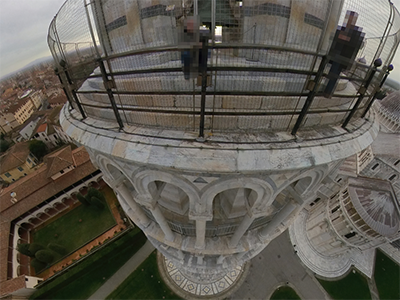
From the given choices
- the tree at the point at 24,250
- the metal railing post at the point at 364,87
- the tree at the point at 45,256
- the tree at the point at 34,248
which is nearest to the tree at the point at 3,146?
the tree at the point at 24,250

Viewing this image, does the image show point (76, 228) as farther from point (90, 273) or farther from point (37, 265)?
point (90, 273)

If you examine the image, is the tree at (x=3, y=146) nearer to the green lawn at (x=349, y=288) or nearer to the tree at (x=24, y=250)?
the tree at (x=24, y=250)

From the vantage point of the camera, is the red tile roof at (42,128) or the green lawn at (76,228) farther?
the red tile roof at (42,128)

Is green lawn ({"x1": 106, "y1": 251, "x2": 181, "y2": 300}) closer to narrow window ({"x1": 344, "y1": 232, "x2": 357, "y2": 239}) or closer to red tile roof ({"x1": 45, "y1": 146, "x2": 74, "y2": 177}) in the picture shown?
narrow window ({"x1": 344, "y1": 232, "x2": 357, "y2": 239})

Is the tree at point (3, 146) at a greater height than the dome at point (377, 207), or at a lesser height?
lesser

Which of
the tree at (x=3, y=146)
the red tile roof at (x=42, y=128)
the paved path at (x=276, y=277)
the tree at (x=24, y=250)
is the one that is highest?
the red tile roof at (x=42, y=128)

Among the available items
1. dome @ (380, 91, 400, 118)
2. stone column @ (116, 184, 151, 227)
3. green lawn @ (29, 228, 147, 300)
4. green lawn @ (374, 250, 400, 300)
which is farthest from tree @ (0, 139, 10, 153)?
dome @ (380, 91, 400, 118)
